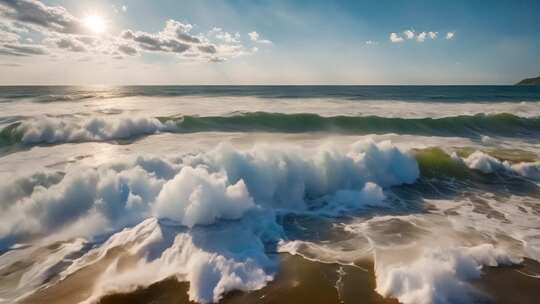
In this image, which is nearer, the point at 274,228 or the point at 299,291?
the point at 299,291

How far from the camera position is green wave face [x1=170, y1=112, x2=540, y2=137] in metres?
20.3

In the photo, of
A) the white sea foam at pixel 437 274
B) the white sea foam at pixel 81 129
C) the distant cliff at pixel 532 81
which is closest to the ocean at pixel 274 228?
the white sea foam at pixel 437 274

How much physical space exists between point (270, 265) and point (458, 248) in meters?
3.27

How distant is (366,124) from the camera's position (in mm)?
21969

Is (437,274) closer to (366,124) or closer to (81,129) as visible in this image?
(81,129)

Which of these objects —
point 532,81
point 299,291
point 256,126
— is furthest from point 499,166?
point 532,81

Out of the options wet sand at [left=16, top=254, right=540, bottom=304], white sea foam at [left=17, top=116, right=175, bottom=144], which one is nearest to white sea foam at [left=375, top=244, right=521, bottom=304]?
wet sand at [left=16, top=254, right=540, bottom=304]

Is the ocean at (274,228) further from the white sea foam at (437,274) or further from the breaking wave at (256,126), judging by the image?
the breaking wave at (256,126)

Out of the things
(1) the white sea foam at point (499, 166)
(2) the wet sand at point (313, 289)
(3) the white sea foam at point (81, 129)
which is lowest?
(2) the wet sand at point (313, 289)

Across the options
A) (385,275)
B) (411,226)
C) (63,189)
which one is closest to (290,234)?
(385,275)

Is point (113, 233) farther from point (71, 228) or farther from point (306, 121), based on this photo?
point (306, 121)

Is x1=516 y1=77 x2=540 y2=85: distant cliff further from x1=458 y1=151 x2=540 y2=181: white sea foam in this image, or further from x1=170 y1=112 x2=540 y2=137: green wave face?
x1=458 y1=151 x2=540 y2=181: white sea foam

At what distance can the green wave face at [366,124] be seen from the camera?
66.5 feet

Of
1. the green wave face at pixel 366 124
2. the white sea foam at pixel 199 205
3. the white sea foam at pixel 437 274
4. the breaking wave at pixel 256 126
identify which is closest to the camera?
the white sea foam at pixel 437 274
